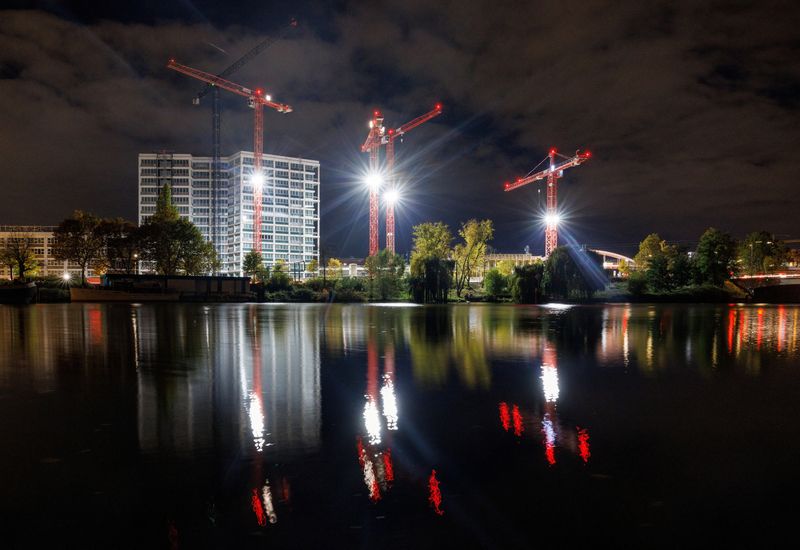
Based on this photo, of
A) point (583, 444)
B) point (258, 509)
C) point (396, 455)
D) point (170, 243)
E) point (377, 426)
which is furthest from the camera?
point (170, 243)

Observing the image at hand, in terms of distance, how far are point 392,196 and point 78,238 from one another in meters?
75.7

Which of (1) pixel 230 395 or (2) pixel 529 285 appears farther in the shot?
(2) pixel 529 285

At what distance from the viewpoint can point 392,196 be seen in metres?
147

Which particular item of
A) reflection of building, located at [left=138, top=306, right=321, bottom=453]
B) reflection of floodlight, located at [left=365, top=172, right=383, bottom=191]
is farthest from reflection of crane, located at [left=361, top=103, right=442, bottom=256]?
reflection of building, located at [left=138, top=306, right=321, bottom=453]

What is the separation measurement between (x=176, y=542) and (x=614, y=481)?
Answer: 170 inches

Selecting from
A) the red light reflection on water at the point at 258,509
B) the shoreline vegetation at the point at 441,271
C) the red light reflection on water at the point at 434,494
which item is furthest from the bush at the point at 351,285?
the red light reflection on water at the point at 258,509

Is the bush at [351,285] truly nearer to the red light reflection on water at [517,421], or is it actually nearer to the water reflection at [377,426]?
the water reflection at [377,426]

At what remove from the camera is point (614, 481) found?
5.82 m

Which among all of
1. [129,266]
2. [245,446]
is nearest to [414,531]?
[245,446]

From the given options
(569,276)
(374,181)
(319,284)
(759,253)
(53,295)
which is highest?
(374,181)

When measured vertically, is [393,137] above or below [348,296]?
above

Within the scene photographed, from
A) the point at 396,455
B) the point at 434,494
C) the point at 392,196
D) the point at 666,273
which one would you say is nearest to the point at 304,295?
the point at 666,273

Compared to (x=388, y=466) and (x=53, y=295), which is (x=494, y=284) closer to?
(x=53, y=295)

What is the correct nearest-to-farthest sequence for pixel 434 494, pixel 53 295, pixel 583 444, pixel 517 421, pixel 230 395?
pixel 434 494 < pixel 583 444 < pixel 517 421 < pixel 230 395 < pixel 53 295
